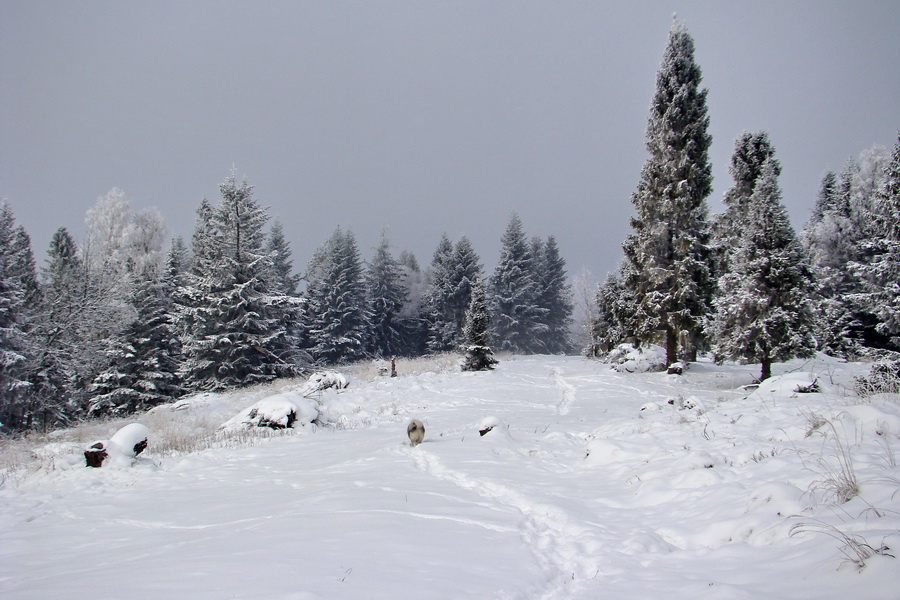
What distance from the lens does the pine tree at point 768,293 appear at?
16.4 m

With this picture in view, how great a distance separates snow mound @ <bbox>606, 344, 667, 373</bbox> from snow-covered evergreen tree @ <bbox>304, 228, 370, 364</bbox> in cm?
2628

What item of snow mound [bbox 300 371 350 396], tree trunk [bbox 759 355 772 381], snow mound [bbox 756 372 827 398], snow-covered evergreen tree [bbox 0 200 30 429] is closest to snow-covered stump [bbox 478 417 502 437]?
snow mound [bbox 756 372 827 398]

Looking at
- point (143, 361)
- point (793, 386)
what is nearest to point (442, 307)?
point (143, 361)

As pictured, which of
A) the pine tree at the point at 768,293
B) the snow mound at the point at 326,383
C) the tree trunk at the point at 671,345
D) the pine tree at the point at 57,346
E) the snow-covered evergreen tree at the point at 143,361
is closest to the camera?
the pine tree at the point at 768,293

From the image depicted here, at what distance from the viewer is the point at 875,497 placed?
3.27 metres

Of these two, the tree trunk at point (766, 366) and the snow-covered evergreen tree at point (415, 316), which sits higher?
the snow-covered evergreen tree at point (415, 316)

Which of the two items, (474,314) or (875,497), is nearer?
(875,497)

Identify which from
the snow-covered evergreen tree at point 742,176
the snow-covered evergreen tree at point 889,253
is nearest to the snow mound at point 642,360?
the snow-covered evergreen tree at point 742,176

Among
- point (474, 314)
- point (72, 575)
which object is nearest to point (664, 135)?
point (474, 314)

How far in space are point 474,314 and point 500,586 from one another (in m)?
22.8

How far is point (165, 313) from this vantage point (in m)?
28.1

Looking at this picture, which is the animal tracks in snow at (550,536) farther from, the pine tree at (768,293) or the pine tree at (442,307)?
the pine tree at (442,307)

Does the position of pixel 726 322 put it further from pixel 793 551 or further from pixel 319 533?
pixel 319 533

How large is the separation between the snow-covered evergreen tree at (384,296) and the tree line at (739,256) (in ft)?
82.9
